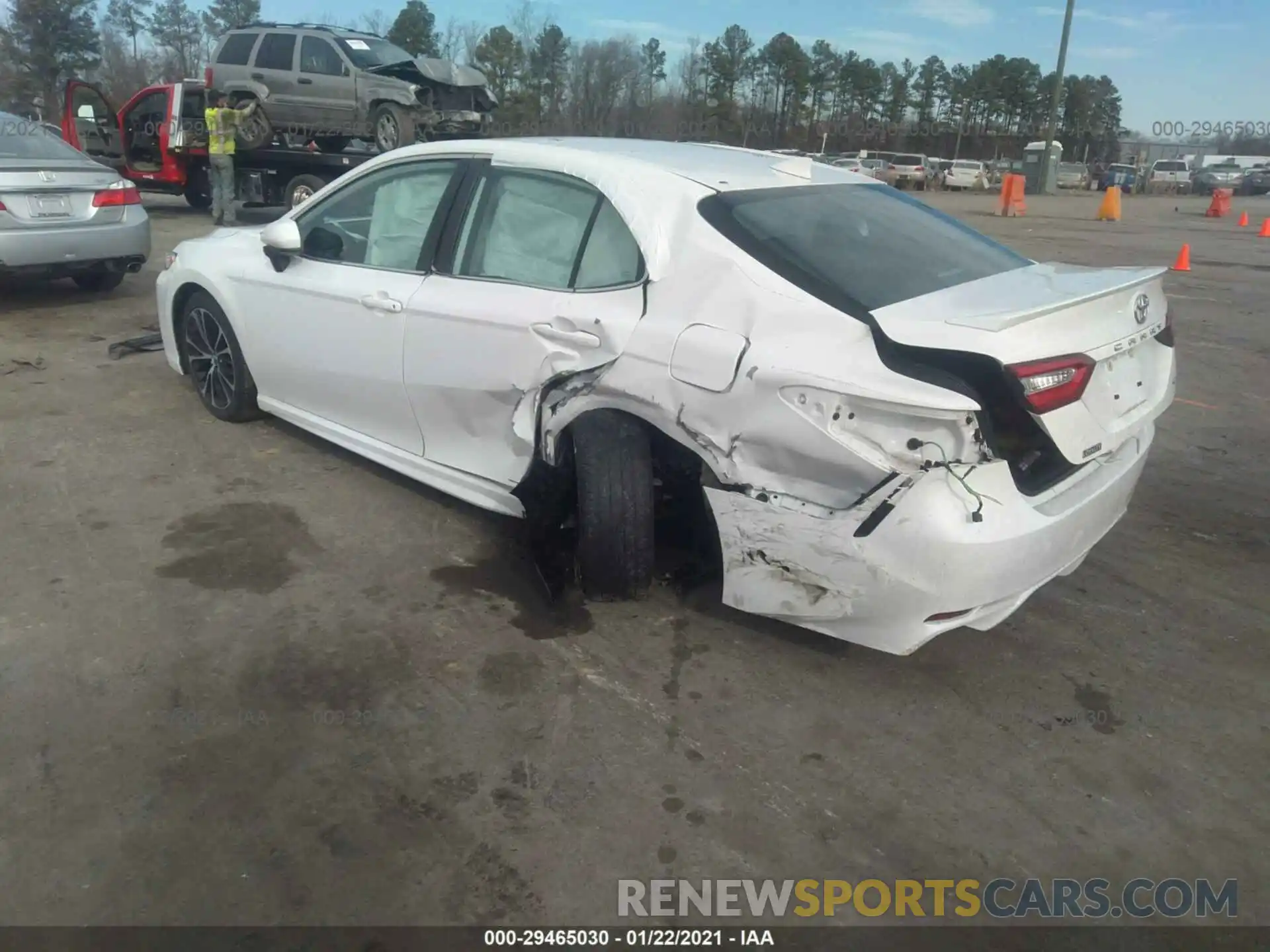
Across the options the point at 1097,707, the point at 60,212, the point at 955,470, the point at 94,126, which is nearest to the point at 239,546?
the point at 955,470

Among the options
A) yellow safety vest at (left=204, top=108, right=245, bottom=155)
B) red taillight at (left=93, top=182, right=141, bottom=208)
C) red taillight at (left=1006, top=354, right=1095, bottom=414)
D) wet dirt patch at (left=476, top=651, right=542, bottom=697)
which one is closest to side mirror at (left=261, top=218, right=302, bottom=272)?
wet dirt patch at (left=476, top=651, right=542, bottom=697)

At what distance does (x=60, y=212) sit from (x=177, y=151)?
7.81 metres

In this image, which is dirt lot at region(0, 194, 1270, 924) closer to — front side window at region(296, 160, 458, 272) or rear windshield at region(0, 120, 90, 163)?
front side window at region(296, 160, 458, 272)

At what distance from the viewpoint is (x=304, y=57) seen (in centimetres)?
1435

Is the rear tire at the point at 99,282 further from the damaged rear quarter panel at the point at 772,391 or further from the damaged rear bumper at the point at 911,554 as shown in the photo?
the damaged rear bumper at the point at 911,554

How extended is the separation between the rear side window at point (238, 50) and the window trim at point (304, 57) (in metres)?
0.78

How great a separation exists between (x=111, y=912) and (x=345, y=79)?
46.5 ft

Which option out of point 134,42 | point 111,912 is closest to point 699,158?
point 111,912

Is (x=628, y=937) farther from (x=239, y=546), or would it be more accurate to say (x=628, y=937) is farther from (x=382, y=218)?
(x=382, y=218)

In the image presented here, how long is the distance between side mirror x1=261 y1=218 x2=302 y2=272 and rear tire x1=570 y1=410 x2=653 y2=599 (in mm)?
1838

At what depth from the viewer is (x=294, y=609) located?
355 centimetres

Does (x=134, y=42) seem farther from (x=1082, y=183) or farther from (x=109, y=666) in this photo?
(x=109, y=666)

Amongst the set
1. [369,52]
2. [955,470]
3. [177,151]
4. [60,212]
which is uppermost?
[369,52]

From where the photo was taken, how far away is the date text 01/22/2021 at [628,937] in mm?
2209
